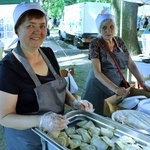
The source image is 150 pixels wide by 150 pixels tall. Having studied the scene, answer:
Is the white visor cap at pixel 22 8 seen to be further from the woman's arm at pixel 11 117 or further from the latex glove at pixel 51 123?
the latex glove at pixel 51 123

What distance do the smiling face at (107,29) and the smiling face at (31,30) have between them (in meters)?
1.14

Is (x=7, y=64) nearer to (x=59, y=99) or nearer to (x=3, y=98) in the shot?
(x=3, y=98)

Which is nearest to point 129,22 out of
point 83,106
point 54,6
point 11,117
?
point 83,106

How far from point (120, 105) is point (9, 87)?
1.06 m

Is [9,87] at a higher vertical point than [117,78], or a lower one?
higher

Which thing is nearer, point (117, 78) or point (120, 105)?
point (120, 105)

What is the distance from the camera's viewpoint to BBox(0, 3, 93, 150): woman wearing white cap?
1.32 metres

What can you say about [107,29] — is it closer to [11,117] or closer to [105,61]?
[105,61]

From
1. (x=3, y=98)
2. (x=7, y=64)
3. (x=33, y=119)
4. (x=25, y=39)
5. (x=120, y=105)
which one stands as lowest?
(x=120, y=105)

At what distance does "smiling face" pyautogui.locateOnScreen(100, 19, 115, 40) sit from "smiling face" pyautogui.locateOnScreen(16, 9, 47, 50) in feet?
3.73

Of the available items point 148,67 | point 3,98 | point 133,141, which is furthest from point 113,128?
point 148,67

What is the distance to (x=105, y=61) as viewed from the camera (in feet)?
7.99

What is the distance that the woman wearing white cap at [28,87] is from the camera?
1.32m

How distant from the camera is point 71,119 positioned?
4.88ft
